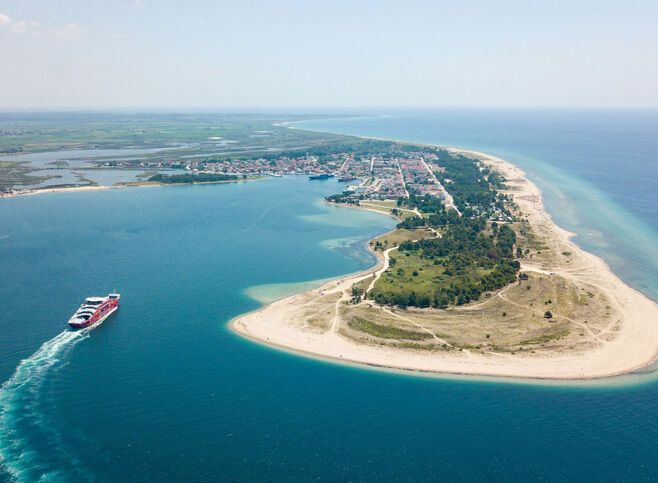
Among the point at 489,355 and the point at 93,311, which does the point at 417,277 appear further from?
the point at 93,311

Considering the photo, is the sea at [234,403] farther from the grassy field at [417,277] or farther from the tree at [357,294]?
the grassy field at [417,277]

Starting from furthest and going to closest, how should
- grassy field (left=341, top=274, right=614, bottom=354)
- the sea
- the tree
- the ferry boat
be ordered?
the tree
the ferry boat
grassy field (left=341, top=274, right=614, bottom=354)
the sea

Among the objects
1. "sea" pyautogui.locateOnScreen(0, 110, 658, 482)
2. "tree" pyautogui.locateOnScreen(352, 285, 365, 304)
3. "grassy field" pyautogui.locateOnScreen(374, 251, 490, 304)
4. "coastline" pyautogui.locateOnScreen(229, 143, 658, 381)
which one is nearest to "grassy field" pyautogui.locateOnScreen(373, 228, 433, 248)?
"grassy field" pyautogui.locateOnScreen(374, 251, 490, 304)

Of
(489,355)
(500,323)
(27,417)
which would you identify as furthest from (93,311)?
(500,323)

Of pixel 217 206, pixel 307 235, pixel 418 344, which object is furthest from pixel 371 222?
pixel 418 344

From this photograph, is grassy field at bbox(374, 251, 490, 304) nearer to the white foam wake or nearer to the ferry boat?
the ferry boat
